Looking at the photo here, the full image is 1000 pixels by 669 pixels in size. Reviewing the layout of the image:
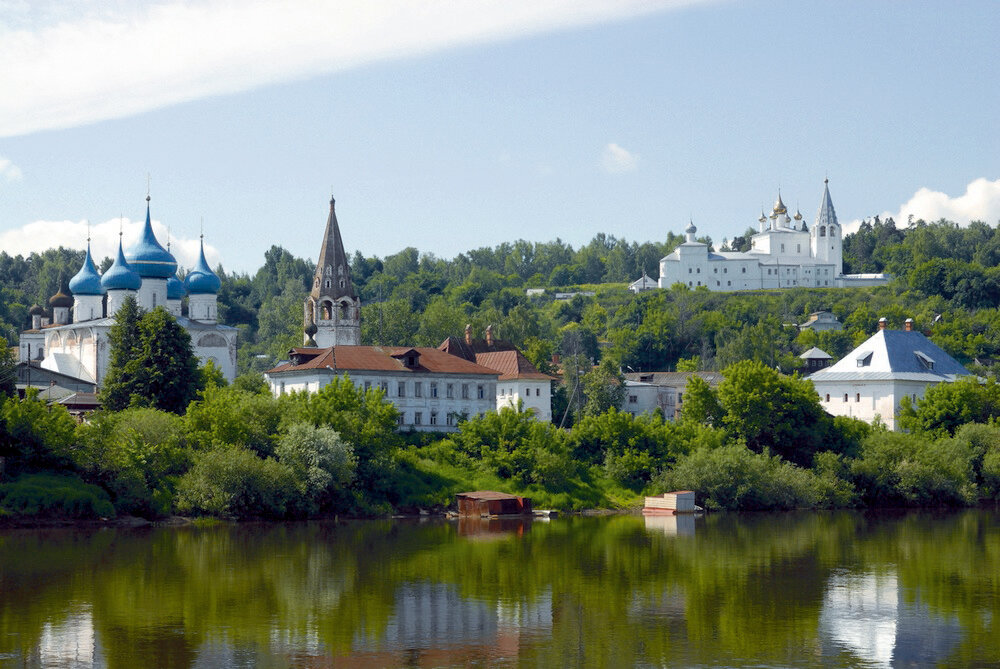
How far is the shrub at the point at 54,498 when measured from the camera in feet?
146

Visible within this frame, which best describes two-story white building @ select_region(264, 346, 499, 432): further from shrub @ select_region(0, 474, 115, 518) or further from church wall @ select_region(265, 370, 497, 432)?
Answer: shrub @ select_region(0, 474, 115, 518)

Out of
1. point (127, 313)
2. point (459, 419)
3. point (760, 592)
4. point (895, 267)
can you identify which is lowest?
point (760, 592)

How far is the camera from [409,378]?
6369 cm

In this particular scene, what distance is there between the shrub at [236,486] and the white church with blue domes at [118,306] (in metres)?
28.1

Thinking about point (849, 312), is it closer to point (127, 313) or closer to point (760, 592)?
point (127, 313)

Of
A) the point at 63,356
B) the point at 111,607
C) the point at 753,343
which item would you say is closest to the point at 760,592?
the point at 111,607

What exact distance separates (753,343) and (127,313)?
2682 inches

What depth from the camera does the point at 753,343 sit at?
4653 inches

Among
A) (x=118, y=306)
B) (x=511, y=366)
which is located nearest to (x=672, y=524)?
(x=511, y=366)

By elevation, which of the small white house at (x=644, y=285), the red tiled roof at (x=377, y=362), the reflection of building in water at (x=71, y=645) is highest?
the small white house at (x=644, y=285)

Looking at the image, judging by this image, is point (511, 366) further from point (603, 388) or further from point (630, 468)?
point (603, 388)

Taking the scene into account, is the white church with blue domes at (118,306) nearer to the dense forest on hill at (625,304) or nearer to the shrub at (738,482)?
the dense forest on hill at (625,304)

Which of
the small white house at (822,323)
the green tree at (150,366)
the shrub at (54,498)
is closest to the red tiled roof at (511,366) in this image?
the green tree at (150,366)

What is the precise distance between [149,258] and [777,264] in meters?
95.7
